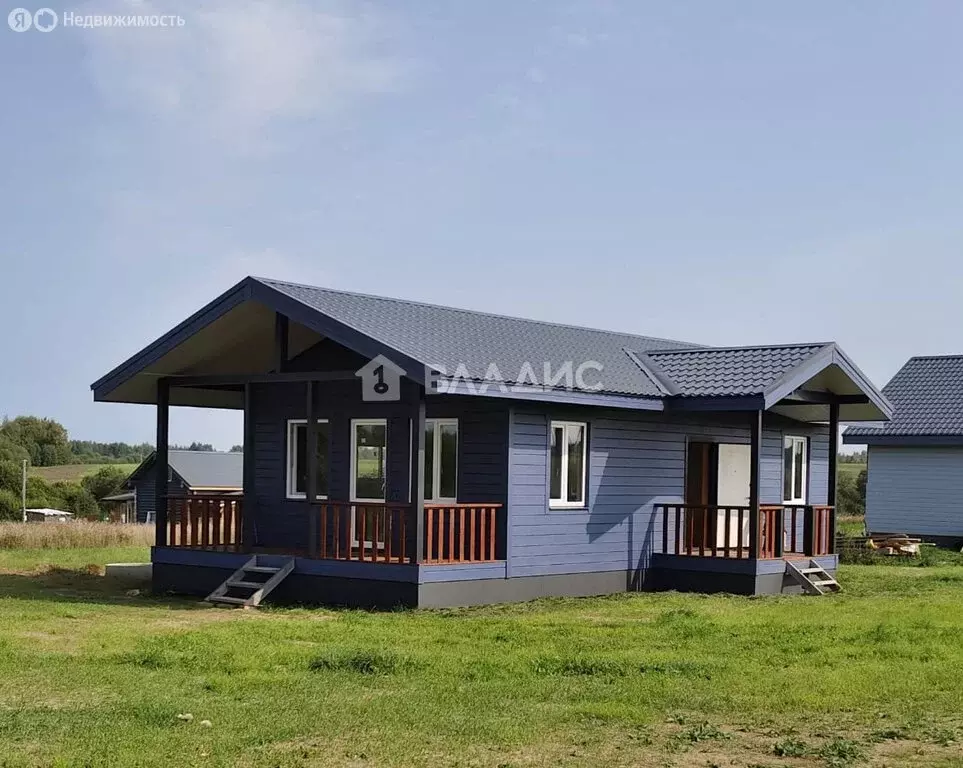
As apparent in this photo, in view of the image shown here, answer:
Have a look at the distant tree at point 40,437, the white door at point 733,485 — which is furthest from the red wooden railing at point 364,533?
the distant tree at point 40,437

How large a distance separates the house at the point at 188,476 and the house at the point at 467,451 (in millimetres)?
33473

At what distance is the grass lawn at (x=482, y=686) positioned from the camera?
319 inches

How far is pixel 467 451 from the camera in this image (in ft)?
57.1

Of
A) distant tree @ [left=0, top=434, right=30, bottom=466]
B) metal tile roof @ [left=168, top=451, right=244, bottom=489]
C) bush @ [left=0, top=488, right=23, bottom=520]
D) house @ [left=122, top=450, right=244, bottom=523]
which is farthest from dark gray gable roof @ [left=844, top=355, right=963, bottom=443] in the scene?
distant tree @ [left=0, top=434, right=30, bottom=466]

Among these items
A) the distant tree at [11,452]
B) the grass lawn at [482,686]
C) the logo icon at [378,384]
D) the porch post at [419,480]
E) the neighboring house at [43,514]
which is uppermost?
the logo icon at [378,384]

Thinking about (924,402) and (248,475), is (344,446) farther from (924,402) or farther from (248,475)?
(924,402)

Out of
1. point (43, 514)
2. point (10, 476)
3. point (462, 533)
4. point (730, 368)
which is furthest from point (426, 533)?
point (10, 476)

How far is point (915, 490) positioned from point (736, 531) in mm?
12688

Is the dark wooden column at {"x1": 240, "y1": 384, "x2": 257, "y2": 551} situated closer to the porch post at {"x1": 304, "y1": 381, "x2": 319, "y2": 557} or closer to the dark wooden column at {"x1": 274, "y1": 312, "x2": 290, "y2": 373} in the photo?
the dark wooden column at {"x1": 274, "y1": 312, "x2": 290, "y2": 373}

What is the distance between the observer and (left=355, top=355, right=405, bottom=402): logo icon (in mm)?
17156

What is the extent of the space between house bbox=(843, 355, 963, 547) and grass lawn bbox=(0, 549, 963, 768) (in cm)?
1628

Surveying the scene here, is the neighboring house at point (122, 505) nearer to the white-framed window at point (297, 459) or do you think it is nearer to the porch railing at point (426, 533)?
the white-framed window at point (297, 459)

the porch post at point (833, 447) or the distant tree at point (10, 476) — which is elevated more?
the porch post at point (833, 447)

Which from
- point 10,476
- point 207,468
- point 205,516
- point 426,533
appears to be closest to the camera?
point 426,533
